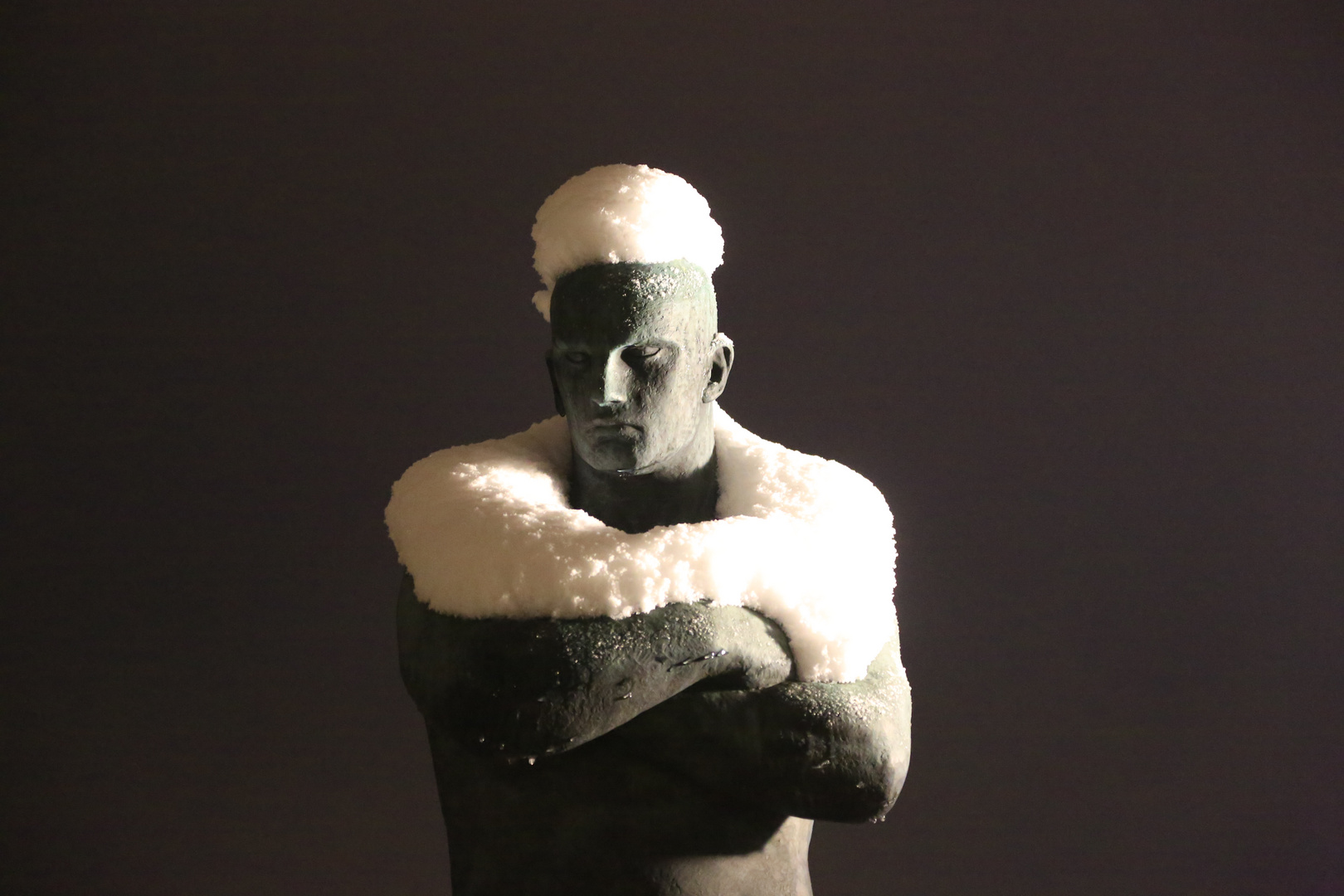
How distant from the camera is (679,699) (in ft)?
5.28

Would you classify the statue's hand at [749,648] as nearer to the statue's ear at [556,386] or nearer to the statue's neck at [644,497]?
the statue's neck at [644,497]

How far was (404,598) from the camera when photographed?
67.1 inches

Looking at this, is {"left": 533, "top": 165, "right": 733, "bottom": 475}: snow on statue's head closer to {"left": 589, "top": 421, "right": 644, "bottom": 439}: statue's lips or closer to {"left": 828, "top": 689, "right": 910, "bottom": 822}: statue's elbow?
{"left": 589, "top": 421, "right": 644, "bottom": 439}: statue's lips

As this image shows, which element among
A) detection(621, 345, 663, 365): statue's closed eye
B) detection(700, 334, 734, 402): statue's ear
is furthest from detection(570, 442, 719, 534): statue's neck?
detection(621, 345, 663, 365): statue's closed eye

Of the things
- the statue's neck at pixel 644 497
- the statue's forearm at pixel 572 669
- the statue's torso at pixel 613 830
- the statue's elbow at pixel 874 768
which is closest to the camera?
the statue's forearm at pixel 572 669

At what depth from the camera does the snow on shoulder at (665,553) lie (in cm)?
152

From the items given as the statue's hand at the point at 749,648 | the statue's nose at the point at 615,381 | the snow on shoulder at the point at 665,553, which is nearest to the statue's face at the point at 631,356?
the statue's nose at the point at 615,381

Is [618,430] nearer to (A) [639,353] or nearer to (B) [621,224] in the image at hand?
(A) [639,353]

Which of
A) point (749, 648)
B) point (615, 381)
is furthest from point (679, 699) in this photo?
point (615, 381)

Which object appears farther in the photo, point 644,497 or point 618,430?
point 644,497

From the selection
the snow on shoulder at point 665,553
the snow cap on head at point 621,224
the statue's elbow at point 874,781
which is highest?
the snow cap on head at point 621,224

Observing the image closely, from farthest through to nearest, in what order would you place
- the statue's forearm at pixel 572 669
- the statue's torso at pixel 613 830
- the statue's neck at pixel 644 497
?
the statue's neck at pixel 644 497, the statue's torso at pixel 613 830, the statue's forearm at pixel 572 669

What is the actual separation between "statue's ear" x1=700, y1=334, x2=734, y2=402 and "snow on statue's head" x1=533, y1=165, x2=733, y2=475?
29 mm

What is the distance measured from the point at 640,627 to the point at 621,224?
498mm
